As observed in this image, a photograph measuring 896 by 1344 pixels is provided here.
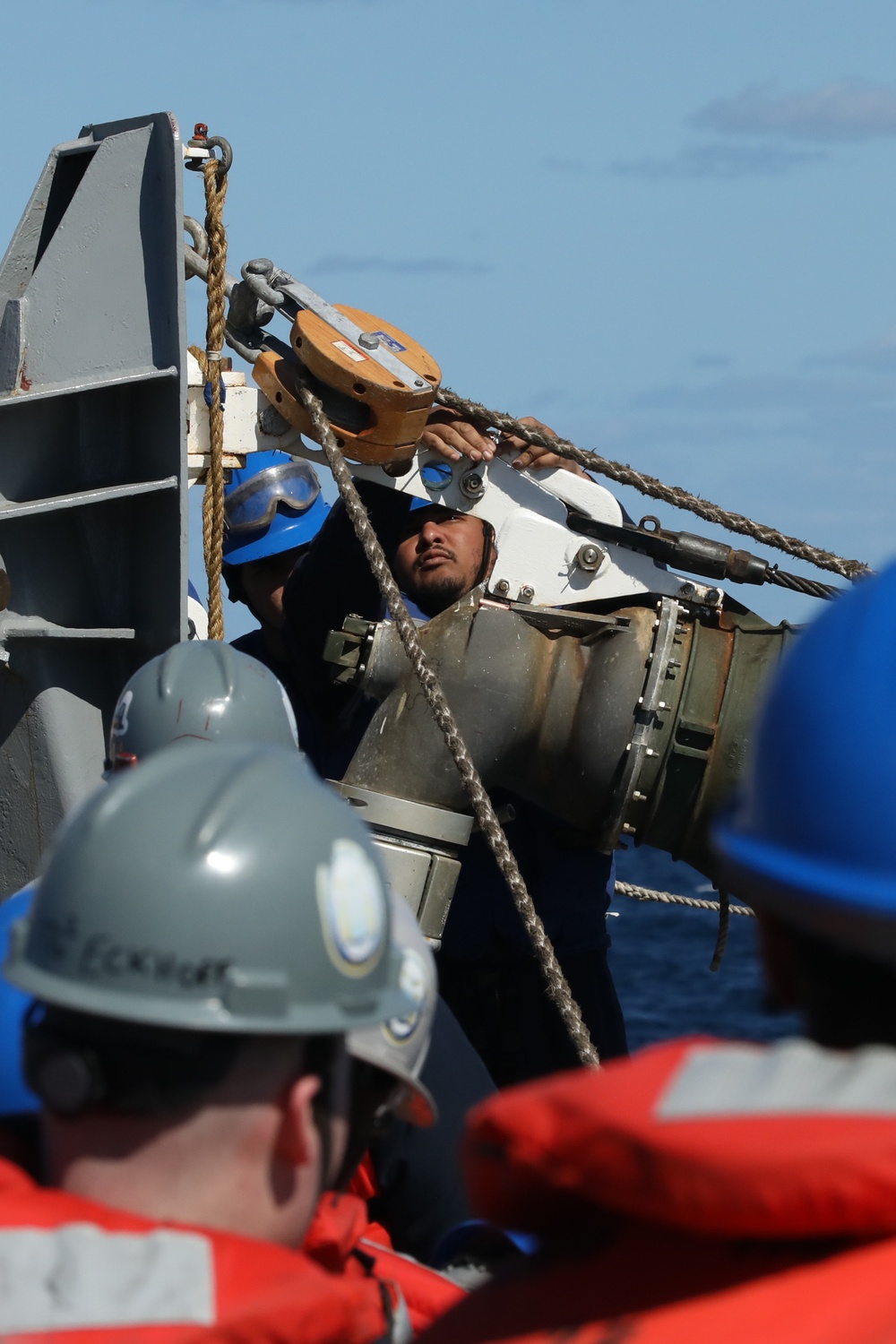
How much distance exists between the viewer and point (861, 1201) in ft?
3.41

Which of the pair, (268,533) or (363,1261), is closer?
(363,1261)

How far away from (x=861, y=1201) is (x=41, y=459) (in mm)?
3359

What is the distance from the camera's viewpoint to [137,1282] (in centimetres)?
127

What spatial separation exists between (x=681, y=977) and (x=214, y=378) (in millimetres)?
22687

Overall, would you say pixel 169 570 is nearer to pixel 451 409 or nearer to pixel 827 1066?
pixel 451 409

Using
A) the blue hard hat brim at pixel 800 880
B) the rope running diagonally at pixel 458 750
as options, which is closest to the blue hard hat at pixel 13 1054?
the blue hard hat brim at pixel 800 880

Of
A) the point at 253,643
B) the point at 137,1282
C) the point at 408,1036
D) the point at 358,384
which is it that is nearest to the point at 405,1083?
the point at 408,1036

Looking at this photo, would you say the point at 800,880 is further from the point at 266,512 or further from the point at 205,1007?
the point at 266,512

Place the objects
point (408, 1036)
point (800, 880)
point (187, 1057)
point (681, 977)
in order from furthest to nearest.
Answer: point (681, 977)
point (408, 1036)
point (187, 1057)
point (800, 880)

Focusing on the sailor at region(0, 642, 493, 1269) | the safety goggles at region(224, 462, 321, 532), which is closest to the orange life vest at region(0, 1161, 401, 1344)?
the sailor at region(0, 642, 493, 1269)

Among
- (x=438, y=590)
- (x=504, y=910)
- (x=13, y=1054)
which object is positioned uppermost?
(x=438, y=590)

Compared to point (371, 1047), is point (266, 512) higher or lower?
higher

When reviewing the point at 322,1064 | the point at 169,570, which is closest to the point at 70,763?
the point at 169,570

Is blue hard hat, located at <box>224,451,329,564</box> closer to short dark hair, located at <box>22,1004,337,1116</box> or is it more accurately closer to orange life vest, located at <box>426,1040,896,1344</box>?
short dark hair, located at <box>22,1004,337,1116</box>
